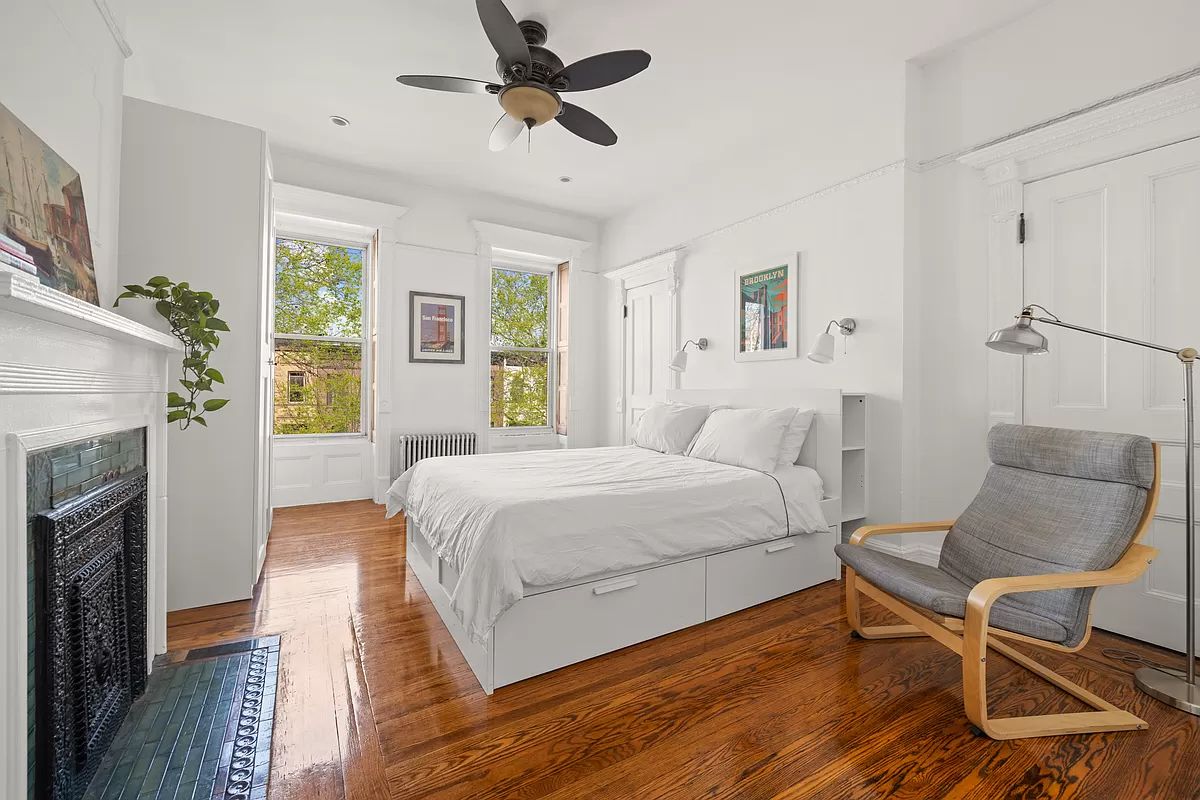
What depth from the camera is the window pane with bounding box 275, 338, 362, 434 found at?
4.77m

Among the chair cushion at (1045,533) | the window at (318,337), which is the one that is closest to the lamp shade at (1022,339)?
the chair cushion at (1045,533)

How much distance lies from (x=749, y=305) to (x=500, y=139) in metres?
2.23

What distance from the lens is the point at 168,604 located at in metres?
2.55

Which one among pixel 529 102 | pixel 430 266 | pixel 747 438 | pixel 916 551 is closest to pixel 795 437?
pixel 747 438

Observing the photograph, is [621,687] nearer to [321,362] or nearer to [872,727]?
[872,727]

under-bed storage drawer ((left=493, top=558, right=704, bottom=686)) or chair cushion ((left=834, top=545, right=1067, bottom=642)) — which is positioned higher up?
chair cushion ((left=834, top=545, right=1067, bottom=642))

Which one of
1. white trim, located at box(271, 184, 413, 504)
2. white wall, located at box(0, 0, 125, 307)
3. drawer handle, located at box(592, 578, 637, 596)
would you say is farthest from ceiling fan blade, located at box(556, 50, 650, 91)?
white trim, located at box(271, 184, 413, 504)

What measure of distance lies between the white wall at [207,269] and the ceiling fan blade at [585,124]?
1578 mm

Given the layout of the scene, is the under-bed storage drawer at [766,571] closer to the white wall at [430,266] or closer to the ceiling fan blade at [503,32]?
the ceiling fan blade at [503,32]

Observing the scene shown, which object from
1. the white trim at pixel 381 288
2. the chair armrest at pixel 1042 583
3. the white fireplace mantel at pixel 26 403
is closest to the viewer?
the white fireplace mantel at pixel 26 403

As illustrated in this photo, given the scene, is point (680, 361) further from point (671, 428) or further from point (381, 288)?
point (381, 288)

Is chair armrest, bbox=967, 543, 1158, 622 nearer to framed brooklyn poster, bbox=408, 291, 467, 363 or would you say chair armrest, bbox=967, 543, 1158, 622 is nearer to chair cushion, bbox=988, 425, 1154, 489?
chair cushion, bbox=988, 425, 1154, 489

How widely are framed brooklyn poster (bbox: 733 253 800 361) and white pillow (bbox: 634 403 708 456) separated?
650mm

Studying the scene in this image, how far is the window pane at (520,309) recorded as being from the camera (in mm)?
5578
